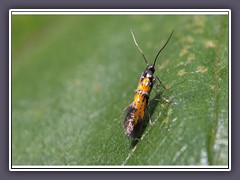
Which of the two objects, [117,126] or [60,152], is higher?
[117,126]

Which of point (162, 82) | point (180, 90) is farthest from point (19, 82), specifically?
point (180, 90)

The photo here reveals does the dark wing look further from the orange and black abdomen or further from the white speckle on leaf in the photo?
the white speckle on leaf

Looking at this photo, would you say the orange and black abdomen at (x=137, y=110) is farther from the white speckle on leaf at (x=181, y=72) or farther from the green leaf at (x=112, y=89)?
the white speckle on leaf at (x=181, y=72)

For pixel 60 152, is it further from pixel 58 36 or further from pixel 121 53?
pixel 58 36

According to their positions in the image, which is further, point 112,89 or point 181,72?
point 112,89

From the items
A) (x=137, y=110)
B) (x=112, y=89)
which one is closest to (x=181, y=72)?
(x=137, y=110)

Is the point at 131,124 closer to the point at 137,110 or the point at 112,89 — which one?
the point at 137,110
